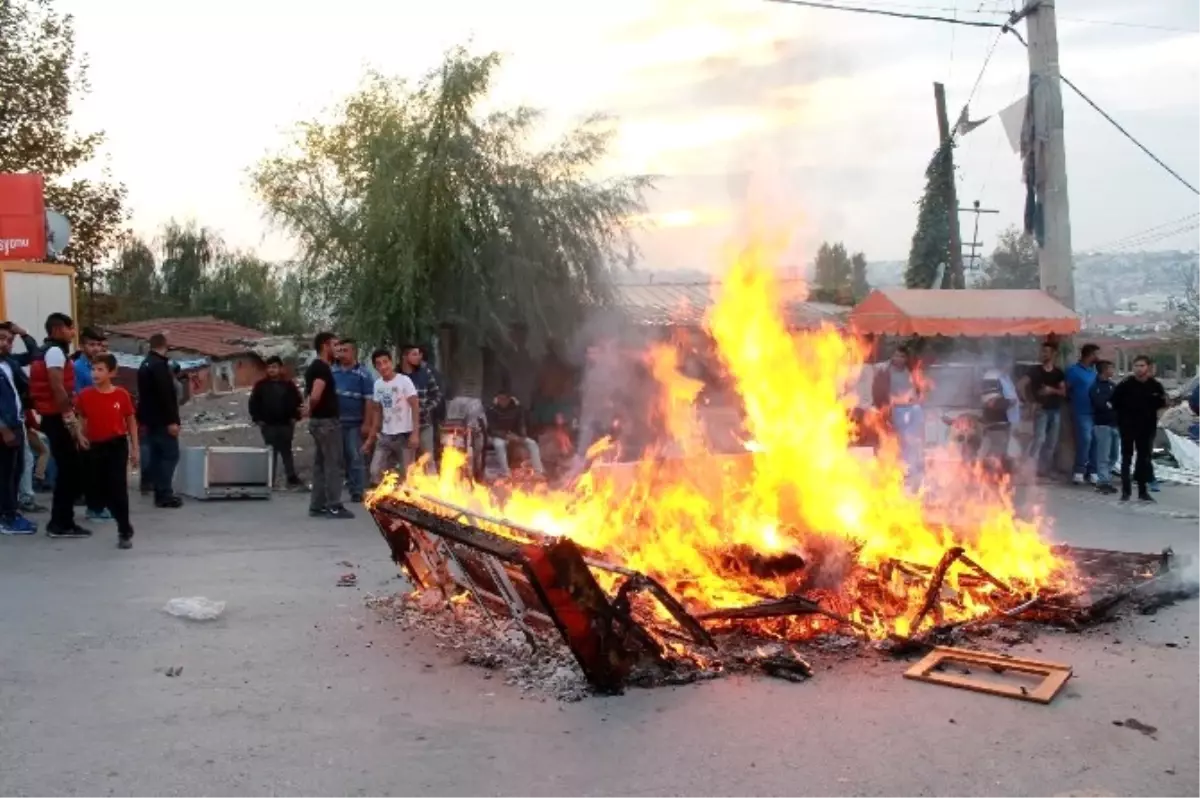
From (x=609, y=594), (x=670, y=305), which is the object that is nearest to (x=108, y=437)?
(x=609, y=594)

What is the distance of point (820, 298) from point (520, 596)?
731 inches

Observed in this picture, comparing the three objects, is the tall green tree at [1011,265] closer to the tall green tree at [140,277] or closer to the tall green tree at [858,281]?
the tall green tree at [858,281]

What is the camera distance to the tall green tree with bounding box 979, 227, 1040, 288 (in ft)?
149

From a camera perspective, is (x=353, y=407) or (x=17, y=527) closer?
(x=17, y=527)

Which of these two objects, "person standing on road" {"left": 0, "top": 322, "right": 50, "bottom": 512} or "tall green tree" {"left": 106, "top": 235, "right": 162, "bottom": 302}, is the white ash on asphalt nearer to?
"person standing on road" {"left": 0, "top": 322, "right": 50, "bottom": 512}

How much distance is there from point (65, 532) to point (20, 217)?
5.95 m

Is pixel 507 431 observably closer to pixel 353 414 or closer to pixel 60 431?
pixel 353 414

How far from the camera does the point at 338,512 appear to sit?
1035 cm

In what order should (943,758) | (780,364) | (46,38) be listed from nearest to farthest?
(943,758)
(780,364)
(46,38)

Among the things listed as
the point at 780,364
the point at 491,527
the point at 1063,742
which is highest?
the point at 780,364

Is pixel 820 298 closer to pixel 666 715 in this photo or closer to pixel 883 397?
pixel 883 397

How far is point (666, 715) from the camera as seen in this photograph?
466cm

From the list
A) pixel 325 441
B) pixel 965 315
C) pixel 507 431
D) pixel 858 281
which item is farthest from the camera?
pixel 858 281

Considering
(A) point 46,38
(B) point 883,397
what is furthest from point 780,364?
(A) point 46,38
